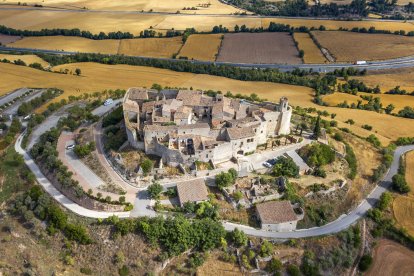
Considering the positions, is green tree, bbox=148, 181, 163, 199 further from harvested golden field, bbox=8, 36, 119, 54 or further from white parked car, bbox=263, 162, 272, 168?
harvested golden field, bbox=8, 36, 119, 54

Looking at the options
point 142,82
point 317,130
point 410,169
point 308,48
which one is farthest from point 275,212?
point 308,48

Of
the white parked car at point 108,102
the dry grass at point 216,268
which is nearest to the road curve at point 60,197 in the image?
the dry grass at point 216,268

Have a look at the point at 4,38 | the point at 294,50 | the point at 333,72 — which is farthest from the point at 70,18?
the point at 333,72

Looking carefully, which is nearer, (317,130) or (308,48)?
(317,130)

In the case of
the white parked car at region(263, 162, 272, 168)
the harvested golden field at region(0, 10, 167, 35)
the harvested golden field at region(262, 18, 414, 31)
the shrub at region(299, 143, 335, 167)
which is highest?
the harvested golden field at region(262, 18, 414, 31)

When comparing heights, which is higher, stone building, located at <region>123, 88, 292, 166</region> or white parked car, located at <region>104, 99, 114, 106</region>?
stone building, located at <region>123, 88, 292, 166</region>

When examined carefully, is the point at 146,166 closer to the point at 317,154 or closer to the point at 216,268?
the point at 216,268

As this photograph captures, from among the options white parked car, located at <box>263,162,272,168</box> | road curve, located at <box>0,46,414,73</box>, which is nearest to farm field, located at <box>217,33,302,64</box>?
road curve, located at <box>0,46,414,73</box>

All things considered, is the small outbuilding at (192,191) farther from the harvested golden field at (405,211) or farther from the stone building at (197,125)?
the harvested golden field at (405,211)
